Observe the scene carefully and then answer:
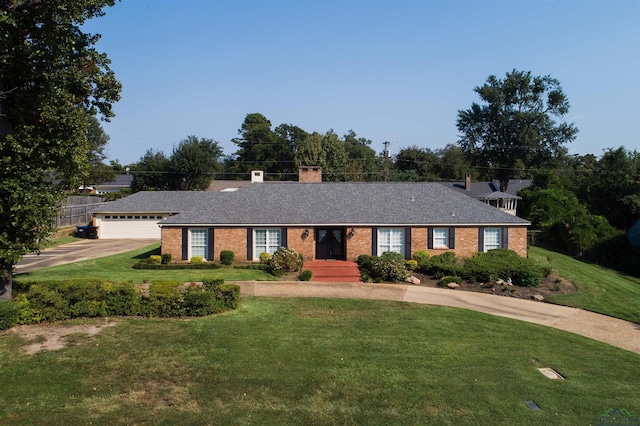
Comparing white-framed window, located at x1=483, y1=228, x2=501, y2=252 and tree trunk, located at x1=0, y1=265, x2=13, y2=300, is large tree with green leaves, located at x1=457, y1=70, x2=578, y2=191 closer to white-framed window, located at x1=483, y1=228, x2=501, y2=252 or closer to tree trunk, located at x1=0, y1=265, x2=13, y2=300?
white-framed window, located at x1=483, y1=228, x2=501, y2=252

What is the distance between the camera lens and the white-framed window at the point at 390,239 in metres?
24.8

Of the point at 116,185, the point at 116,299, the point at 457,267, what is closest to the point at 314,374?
the point at 116,299

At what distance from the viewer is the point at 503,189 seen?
196 ft

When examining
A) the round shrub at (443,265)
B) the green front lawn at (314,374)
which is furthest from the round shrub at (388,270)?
the green front lawn at (314,374)

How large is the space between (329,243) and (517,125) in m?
48.2

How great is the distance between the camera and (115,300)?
14.8 metres

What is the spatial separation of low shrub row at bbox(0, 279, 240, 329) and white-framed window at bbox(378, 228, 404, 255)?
36.5 feet

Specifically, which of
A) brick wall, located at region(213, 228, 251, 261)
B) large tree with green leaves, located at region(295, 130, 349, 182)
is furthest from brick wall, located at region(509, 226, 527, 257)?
large tree with green leaves, located at region(295, 130, 349, 182)

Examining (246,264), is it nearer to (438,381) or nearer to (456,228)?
(456,228)

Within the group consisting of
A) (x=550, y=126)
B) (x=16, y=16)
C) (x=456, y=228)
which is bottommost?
(x=456, y=228)

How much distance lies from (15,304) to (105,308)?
253cm

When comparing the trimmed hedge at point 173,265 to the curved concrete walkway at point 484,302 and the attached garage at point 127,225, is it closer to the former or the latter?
the curved concrete walkway at point 484,302

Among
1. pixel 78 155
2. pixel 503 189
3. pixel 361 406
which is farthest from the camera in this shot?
pixel 503 189

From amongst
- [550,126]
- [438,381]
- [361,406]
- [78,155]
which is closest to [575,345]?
[438,381]
